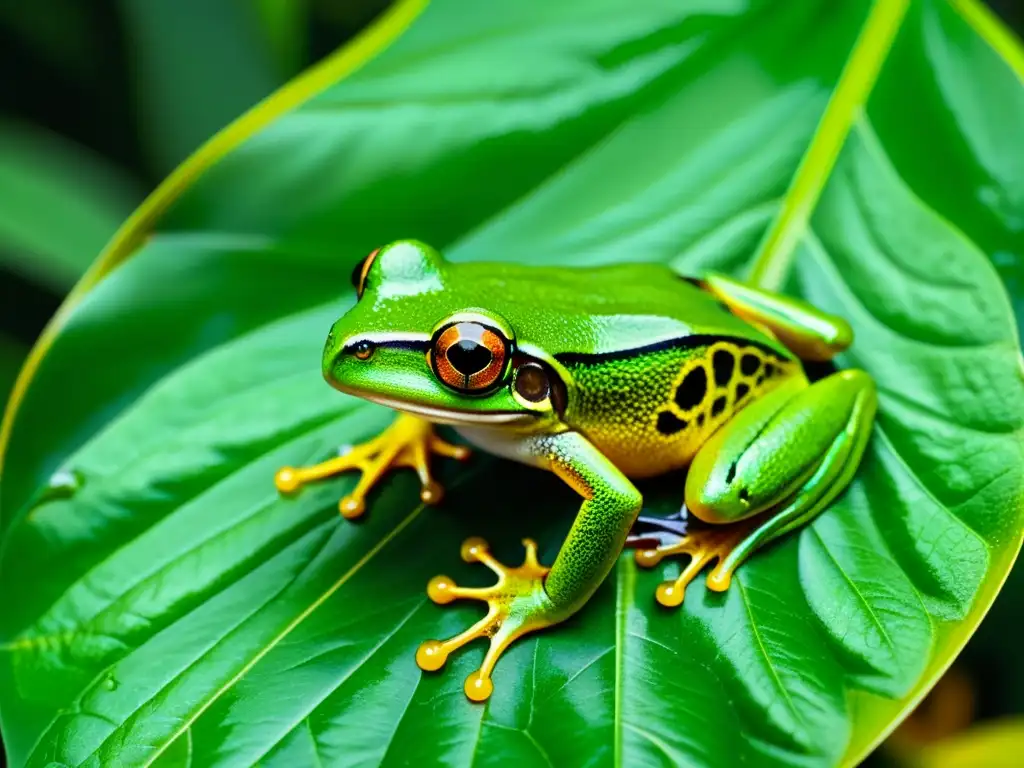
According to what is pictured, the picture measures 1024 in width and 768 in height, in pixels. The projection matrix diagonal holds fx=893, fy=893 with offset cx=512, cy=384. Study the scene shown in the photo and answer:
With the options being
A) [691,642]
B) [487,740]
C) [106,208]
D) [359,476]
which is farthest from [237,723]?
[106,208]

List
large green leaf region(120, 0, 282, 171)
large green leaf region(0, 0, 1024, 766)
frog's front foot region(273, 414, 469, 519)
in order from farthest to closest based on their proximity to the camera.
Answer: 1. large green leaf region(120, 0, 282, 171)
2. frog's front foot region(273, 414, 469, 519)
3. large green leaf region(0, 0, 1024, 766)

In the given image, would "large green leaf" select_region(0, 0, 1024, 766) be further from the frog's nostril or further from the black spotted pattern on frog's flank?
the frog's nostril

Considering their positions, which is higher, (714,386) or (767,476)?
(714,386)

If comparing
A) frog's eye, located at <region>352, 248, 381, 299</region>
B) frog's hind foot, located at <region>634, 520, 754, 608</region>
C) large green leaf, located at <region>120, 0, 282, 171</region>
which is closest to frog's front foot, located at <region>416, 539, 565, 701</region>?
frog's hind foot, located at <region>634, 520, 754, 608</region>

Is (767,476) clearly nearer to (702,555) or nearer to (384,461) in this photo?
(702,555)

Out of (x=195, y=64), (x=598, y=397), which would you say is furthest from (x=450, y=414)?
(x=195, y=64)

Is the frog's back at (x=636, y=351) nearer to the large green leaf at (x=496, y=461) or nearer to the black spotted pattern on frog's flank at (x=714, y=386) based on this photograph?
the black spotted pattern on frog's flank at (x=714, y=386)
